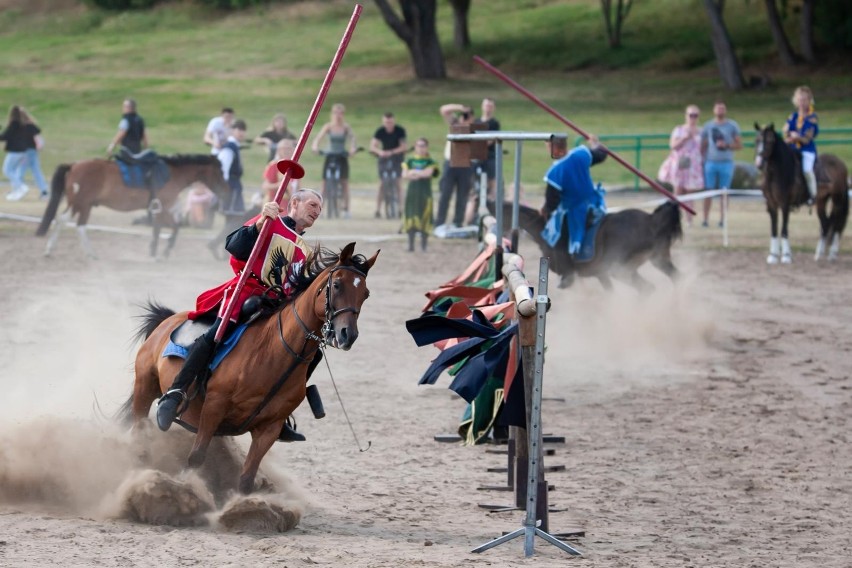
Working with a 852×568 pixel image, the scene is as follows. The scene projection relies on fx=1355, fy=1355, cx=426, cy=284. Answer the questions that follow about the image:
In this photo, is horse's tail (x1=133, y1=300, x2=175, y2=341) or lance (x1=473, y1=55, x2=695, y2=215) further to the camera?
lance (x1=473, y1=55, x2=695, y2=215)

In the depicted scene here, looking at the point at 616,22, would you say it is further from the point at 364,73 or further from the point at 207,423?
the point at 207,423

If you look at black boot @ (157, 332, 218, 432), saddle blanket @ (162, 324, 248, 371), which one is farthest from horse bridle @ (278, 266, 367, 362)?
black boot @ (157, 332, 218, 432)

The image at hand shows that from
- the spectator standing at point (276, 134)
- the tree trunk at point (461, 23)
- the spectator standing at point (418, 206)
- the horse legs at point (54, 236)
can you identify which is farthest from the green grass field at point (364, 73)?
the horse legs at point (54, 236)

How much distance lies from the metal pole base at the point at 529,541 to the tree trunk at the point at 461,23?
46131 millimetres

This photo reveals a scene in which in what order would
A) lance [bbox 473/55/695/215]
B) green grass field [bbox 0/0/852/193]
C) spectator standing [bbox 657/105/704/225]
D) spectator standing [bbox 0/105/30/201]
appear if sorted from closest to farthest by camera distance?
lance [bbox 473/55/695/215], spectator standing [bbox 657/105/704/225], spectator standing [bbox 0/105/30/201], green grass field [bbox 0/0/852/193]

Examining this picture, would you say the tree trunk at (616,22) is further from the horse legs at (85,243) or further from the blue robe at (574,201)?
the blue robe at (574,201)

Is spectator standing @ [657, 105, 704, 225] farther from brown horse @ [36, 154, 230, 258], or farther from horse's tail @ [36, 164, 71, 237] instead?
horse's tail @ [36, 164, 71, 237]

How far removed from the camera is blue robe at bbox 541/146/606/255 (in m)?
13.5

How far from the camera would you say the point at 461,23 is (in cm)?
5203

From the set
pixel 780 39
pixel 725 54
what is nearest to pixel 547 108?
pixel 725 54

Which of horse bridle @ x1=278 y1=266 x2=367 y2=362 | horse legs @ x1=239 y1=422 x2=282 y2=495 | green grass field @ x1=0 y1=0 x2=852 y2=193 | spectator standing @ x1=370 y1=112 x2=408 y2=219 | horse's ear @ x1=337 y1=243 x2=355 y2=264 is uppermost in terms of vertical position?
green grass field @ x1=0 y1=0 x2=852 y2=193

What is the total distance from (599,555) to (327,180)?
18.6 meters

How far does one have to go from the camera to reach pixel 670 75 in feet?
155

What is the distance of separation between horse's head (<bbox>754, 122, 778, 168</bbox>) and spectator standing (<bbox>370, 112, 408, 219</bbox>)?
7.73m
